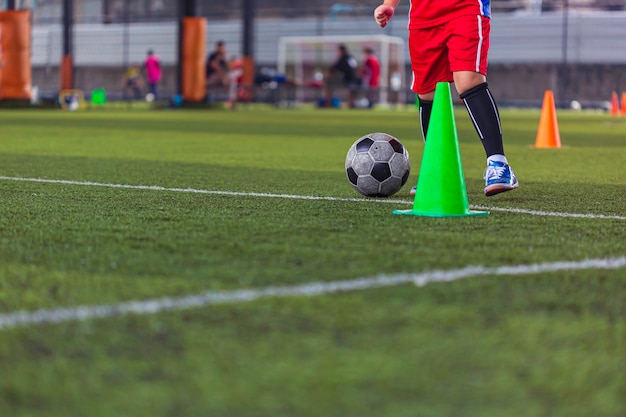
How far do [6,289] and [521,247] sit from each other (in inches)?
66.6

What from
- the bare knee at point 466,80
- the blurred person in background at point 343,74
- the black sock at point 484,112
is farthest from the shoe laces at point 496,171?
the blurred person in background at point 343,74

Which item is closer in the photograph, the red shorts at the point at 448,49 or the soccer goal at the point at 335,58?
the red shorts at the point at 448,49

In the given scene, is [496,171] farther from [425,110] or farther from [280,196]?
[280,196]

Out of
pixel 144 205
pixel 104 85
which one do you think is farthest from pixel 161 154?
pixel 104 85

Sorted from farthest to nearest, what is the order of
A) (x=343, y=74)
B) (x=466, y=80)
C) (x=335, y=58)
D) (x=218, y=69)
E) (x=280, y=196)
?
(x=335, y=58) → (x=218, y=69) → (x=343, y=74) → (x=280, y=196) → (x=466, y=80)

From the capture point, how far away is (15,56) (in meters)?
25.6

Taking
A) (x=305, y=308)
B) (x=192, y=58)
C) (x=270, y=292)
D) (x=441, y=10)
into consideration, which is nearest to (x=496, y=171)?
(x=441, y=10)

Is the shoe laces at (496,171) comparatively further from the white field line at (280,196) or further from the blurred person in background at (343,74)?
the blurred person in background at (343,74)

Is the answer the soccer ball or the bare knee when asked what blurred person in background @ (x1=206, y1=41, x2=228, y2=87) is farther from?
the bare knee

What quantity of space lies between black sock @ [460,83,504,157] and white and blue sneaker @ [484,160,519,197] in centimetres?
15

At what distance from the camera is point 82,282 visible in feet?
8.97

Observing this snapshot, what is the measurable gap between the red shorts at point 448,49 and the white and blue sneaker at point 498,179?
0.46 meters

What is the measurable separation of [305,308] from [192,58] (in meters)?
26.7

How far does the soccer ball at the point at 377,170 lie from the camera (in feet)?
17.4
